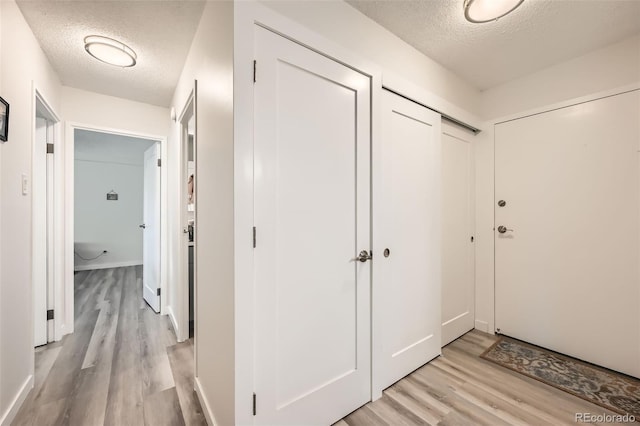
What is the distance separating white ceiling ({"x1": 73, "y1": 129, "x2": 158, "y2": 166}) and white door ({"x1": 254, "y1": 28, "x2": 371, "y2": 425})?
10.5 feet

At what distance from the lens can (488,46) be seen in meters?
1.98

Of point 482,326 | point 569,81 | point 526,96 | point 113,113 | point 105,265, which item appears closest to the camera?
point 569,81

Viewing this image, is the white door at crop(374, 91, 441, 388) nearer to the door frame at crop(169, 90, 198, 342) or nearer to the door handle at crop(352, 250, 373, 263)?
the door handle at crop(352, 250, 373, 263)

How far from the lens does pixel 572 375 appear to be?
192cm

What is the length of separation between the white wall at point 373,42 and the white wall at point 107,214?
5.87 meters

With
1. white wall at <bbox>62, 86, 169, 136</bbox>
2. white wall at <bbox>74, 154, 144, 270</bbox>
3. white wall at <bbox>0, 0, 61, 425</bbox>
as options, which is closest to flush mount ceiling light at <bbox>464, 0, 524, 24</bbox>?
white wall at <bbox>0, 0, 61, 425</bbox>

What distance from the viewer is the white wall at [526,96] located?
195 cm

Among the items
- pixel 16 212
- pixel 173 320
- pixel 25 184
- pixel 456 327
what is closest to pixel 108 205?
pixel 173 320

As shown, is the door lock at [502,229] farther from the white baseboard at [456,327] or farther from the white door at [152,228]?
the white door at [152,228]

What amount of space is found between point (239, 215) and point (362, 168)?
0.82 metres

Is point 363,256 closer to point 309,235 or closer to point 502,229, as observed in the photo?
point 309,235

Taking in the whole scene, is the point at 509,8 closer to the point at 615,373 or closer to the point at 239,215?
the point at 239,215

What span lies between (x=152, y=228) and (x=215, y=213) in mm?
2473

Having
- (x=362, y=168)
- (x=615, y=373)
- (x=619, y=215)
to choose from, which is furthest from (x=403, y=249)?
(x=615, y=373)
